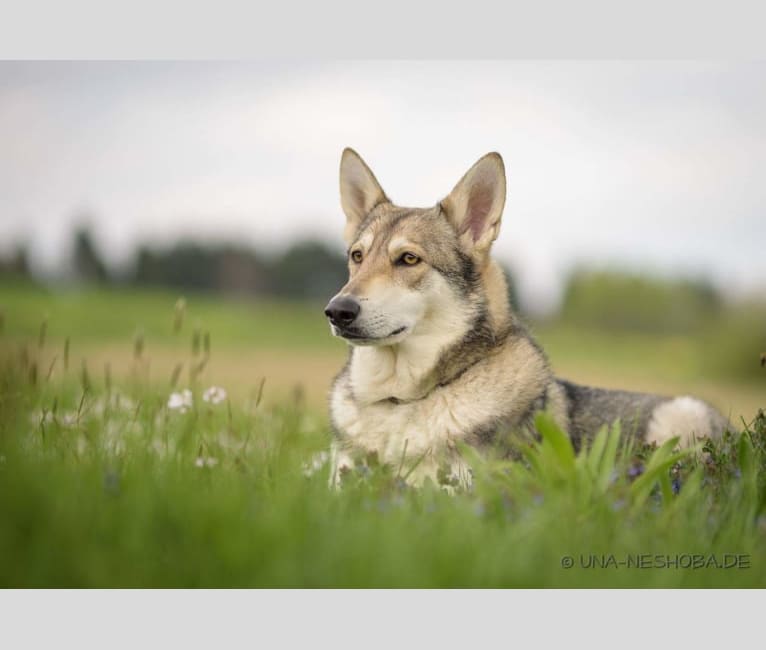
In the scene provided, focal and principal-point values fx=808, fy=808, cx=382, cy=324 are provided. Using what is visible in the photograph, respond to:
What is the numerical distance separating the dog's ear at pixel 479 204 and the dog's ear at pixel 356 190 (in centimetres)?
59

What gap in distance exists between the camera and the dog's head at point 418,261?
481 cm

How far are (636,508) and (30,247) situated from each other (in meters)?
4.54

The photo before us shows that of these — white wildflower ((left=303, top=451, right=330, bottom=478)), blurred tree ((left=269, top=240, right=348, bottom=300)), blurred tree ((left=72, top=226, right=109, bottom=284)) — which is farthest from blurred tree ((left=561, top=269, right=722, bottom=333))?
blurred tree ((left=72, top=226, right=109, bottom=284))

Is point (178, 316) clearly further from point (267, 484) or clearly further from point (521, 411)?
point (521, 411)

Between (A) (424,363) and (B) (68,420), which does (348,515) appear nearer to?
(A) (424,363)

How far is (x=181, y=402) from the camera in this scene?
5133 millimetres

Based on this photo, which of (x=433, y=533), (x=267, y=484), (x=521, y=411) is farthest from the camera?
(x=521, y=411)

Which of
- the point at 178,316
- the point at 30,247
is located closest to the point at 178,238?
the point at 30,247

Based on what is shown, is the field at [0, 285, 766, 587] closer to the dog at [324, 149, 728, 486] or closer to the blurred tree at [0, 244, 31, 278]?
the blurred tree at [0, 244, 31, 278]

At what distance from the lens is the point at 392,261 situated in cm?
510

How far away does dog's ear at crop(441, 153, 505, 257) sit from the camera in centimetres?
513

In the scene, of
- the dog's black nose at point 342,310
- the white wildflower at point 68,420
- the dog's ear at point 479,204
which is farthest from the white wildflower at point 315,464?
the dog's ear at point 479,204

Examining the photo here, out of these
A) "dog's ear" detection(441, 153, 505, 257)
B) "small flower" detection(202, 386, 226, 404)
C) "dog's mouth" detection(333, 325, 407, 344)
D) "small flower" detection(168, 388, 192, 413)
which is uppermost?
"dog's ear" detection(441, 153, 505, 257)

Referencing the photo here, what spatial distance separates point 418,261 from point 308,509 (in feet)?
6.28
